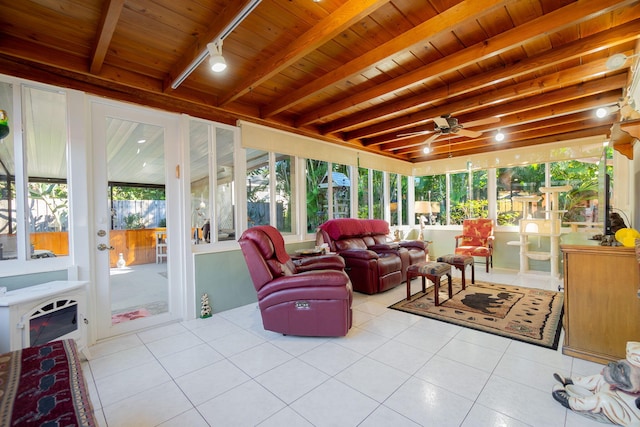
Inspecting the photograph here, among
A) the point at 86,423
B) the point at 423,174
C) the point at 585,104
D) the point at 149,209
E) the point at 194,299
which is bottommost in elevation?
the point at 194,299

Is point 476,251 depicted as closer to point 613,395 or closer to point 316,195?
point 316,195

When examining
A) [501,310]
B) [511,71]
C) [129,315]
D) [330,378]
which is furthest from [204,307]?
[511,71]

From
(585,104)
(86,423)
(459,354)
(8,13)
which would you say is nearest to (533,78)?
(585,104)

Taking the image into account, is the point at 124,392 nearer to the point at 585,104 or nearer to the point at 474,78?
the point at 474,78

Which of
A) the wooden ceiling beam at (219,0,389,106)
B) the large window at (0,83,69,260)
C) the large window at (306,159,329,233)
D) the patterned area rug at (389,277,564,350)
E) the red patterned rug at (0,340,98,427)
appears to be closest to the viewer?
the red patterned rug at (0,340,98,427)

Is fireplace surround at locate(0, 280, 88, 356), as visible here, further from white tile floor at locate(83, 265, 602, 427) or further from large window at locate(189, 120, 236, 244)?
large window at locate(189, 120, 236, 244)

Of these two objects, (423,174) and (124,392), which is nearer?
(124,392)

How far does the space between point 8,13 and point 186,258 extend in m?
2.29

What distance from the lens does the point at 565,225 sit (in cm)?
505

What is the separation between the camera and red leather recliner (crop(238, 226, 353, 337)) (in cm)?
250

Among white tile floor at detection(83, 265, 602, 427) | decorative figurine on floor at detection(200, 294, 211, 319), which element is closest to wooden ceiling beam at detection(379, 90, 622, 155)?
white tile floor at detection(83, 265, 602, 427)

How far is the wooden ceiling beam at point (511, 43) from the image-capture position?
178cm

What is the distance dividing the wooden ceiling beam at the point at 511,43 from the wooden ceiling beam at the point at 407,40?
1.79ft

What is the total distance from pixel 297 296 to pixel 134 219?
193 centimetres
